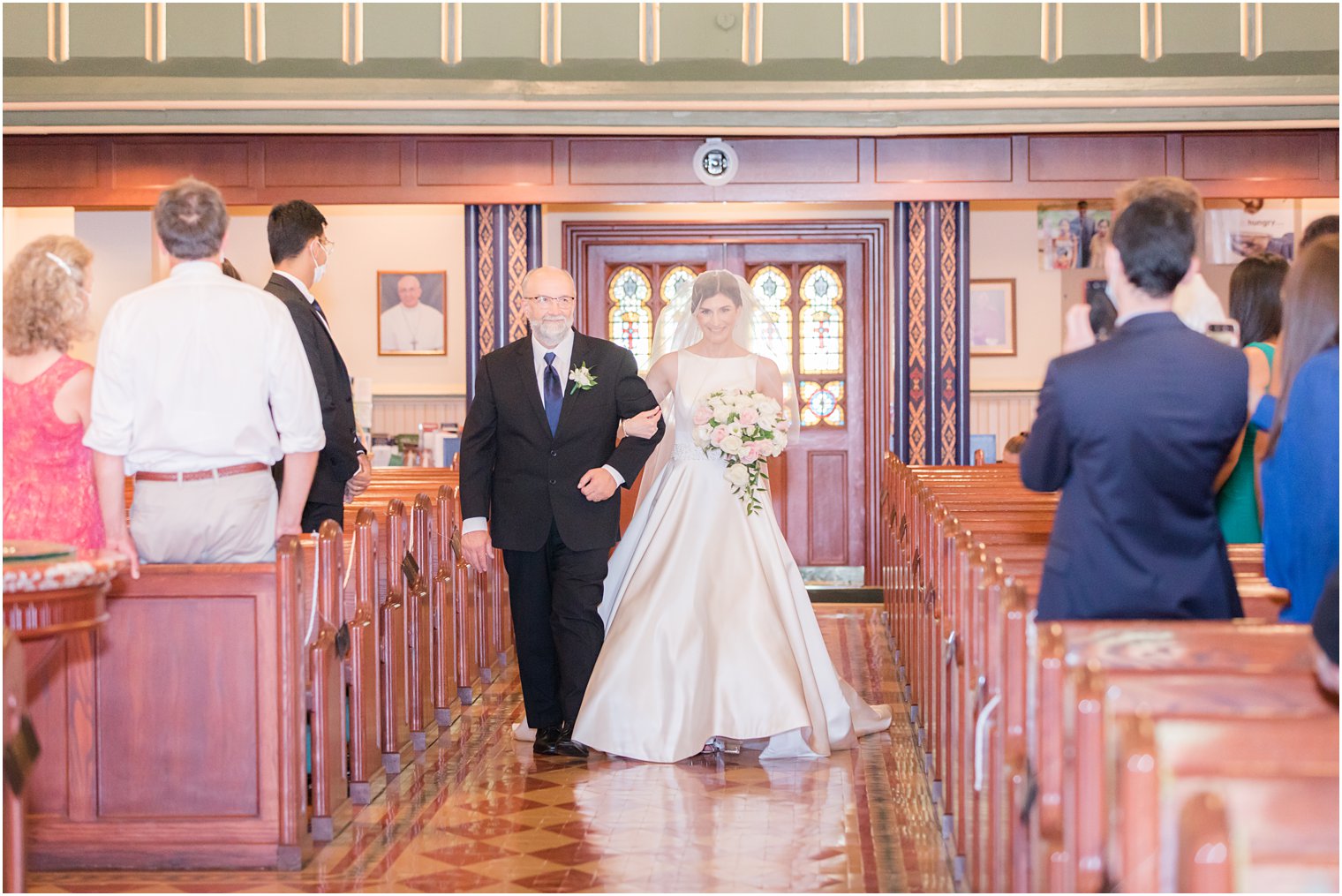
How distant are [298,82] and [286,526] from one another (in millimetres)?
5356

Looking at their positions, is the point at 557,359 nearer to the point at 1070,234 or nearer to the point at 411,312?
the point at 411,312

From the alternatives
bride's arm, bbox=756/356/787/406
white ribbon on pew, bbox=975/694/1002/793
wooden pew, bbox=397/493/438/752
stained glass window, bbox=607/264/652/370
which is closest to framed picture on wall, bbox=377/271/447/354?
stained glass window, bbox=607/264/652/370

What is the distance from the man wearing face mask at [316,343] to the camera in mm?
4582

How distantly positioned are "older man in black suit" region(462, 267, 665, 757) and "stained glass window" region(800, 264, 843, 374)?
5258 mm

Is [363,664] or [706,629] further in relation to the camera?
[706,629]

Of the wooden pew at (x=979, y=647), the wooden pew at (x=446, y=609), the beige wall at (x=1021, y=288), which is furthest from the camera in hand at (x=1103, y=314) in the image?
the beige wall at (x=1021, y=288)

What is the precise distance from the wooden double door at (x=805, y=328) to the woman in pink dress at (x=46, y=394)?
6.54 meters

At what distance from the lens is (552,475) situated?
485 centimetres

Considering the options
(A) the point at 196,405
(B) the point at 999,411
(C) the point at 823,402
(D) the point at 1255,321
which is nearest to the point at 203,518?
(A) the point at 196,405

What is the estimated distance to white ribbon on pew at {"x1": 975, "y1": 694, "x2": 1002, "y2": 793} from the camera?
2.97 m

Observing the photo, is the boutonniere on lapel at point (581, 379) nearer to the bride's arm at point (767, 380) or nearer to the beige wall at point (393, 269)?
the bride's arm at point (767, 380)

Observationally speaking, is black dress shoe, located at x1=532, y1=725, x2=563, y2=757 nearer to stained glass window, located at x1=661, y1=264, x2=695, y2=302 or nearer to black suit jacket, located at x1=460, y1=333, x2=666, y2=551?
black suit jacket, located at x1=460, y1=333, x2=666, y2=551

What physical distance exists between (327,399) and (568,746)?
1.56m

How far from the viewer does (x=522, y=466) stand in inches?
192
